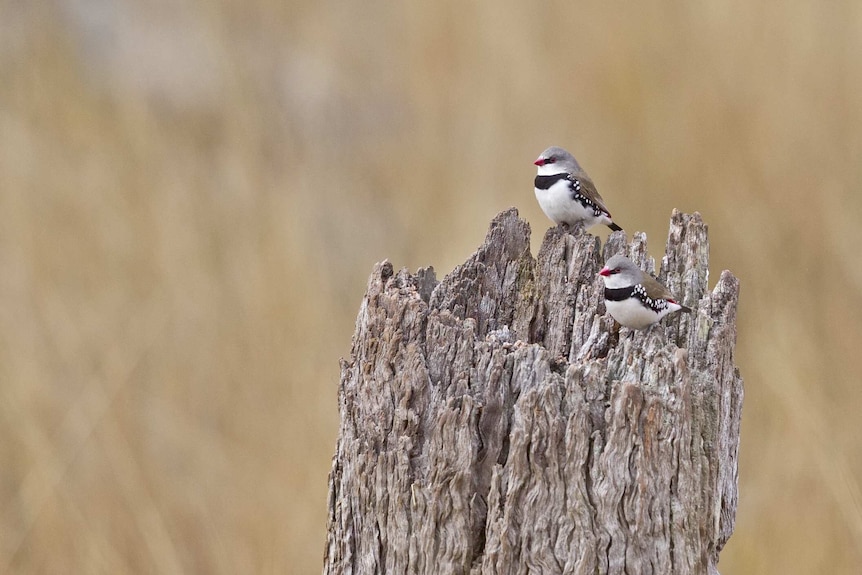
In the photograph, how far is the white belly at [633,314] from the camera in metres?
2.25

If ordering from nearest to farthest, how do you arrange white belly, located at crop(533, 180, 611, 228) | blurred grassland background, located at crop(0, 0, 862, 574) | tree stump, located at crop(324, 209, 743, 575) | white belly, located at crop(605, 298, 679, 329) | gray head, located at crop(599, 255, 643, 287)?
tree stump, located at crop(324, 209, 743, 575)
white belly, located at crop(605, 298, 679, 329)
gray head, located at crop(599, 255, 643, 287)
white belly, located at crop(533, 180, 611, 228)
blurred grassland background, located at crop(0, 0, 862, 574)

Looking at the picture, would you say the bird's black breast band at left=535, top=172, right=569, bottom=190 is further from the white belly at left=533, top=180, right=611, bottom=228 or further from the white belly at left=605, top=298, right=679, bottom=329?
the white belly at left=605, top=298, right=679, bottom=329

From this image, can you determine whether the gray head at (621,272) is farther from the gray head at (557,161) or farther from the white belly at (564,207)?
the gray head at (557,161)

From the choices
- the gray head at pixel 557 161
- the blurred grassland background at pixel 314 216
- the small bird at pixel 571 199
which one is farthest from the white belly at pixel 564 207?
the blurred grassland background at pixel 314 216

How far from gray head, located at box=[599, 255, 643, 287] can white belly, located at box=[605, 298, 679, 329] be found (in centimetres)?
6

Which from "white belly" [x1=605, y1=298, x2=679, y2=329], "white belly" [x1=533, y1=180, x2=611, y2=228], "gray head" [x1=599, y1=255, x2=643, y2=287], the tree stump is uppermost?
"white belly" [x1=533, y1=180, x2=611, y2=228]

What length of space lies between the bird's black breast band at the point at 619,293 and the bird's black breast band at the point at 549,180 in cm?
109

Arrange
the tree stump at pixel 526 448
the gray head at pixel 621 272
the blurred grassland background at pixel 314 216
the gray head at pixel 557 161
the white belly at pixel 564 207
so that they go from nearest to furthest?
the tree stump at pixel 526 448, the gray head at pixel 621 272, the white belly at pixel 564 207, the gray head at pixel 557 161, the blurred grassland background at pixel 314 216

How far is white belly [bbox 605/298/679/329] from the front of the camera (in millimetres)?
2246

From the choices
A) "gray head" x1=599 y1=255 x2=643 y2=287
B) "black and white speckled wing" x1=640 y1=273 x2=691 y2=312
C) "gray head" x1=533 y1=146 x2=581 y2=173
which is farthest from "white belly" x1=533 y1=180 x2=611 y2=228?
"black and white speckled wing" x1=640 y1=273 x2=691 y2=312

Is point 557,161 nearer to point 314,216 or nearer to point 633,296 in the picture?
point 633,296

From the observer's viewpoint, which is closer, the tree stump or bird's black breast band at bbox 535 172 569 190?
Result: the tree stump

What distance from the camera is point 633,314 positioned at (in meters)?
2.25

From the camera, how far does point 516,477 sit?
193 cm
